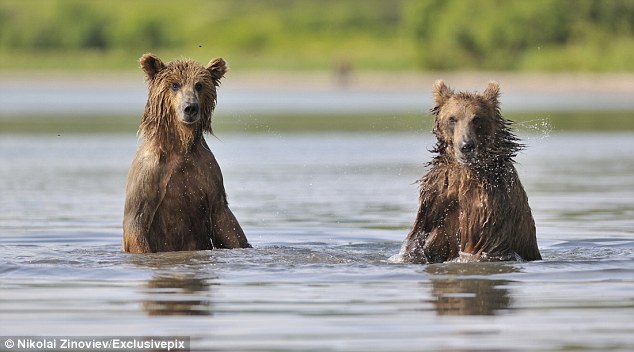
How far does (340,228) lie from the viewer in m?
16.7

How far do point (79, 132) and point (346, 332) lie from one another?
30.6 m

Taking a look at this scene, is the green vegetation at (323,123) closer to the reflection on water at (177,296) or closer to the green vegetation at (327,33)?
the reflection on water at (177,296)

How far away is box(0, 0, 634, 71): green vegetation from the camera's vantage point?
8594cm

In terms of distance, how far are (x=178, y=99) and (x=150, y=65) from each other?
512 mm

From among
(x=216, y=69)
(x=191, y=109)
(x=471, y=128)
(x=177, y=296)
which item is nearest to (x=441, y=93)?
(x=471, y=128)

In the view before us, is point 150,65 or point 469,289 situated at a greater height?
point 150,65

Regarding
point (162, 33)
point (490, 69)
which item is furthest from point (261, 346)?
point (162, 33)

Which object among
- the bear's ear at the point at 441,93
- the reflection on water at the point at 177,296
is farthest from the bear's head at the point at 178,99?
the bear's ear at the point at 441,93

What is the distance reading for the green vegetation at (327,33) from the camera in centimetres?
8594

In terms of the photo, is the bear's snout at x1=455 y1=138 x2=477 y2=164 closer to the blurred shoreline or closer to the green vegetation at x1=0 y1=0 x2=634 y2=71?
the blurred shoreline

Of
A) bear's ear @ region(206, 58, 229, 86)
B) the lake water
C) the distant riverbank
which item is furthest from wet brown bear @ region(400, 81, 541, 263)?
the distant riverbank

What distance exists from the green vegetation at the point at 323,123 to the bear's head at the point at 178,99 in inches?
969

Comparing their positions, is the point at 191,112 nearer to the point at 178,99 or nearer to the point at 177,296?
the point at 178,99

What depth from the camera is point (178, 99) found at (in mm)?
12766
